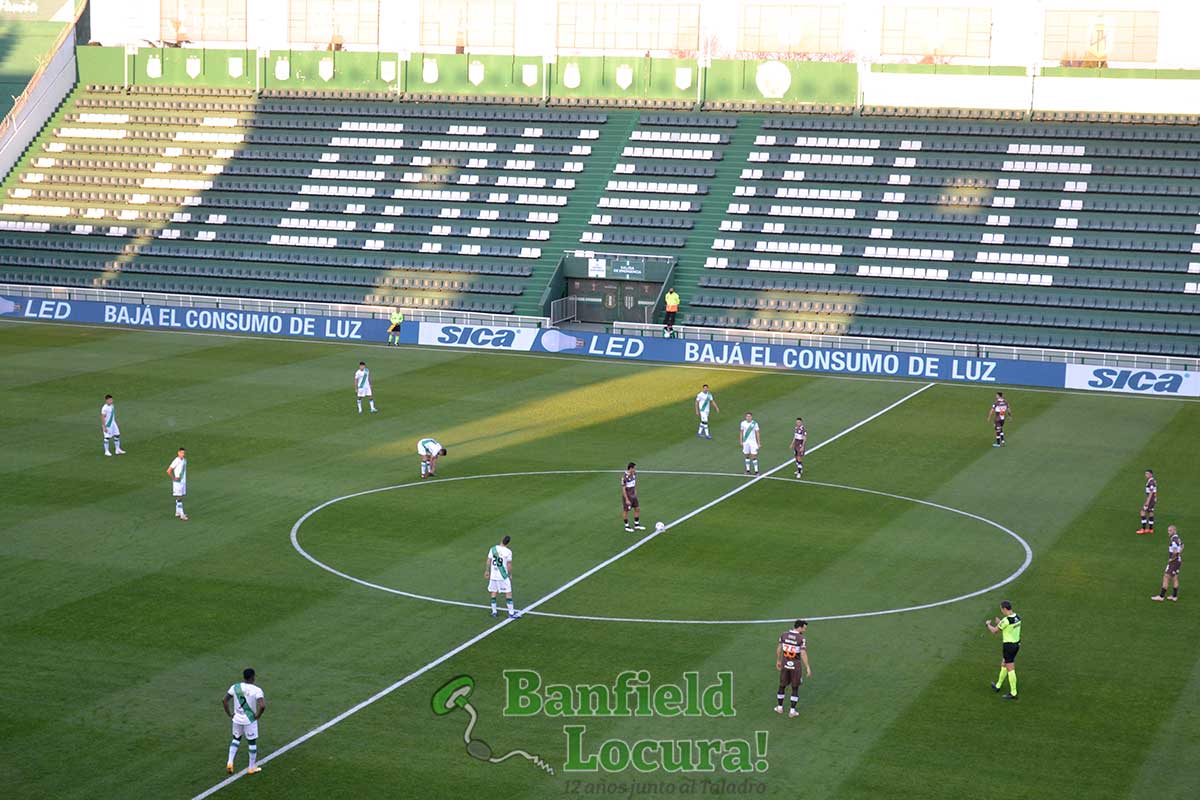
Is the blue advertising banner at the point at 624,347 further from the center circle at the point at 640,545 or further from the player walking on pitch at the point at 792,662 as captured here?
the player walking on pitch at the point at 792,662

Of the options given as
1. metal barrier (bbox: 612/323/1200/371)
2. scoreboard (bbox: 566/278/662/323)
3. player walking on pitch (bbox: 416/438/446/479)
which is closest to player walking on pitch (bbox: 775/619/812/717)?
player walking on pitch (bbox: 416/438/446/479)

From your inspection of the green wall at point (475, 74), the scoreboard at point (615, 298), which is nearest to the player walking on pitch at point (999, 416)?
the scoreboard at point (615, 298)

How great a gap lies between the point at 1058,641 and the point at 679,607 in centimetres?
677

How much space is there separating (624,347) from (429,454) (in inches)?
884

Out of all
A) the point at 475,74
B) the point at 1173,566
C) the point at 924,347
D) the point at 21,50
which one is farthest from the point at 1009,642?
the point at 21,50

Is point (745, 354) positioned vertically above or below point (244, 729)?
below

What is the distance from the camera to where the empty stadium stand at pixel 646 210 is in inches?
2470

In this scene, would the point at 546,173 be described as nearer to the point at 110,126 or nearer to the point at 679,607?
the point at 110,126

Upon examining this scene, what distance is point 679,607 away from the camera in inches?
1094

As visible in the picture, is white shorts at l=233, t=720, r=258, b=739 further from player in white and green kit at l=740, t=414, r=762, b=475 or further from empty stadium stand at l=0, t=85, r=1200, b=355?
empty stadium stand at l=0, t=85, r=1200, b=355

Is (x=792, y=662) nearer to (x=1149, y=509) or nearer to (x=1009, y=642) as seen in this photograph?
(x=1009, y=642)

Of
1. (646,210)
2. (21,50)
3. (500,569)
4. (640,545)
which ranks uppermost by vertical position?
(21,50)

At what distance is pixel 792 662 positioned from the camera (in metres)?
22.6

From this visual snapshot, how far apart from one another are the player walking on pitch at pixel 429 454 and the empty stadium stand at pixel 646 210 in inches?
1111
